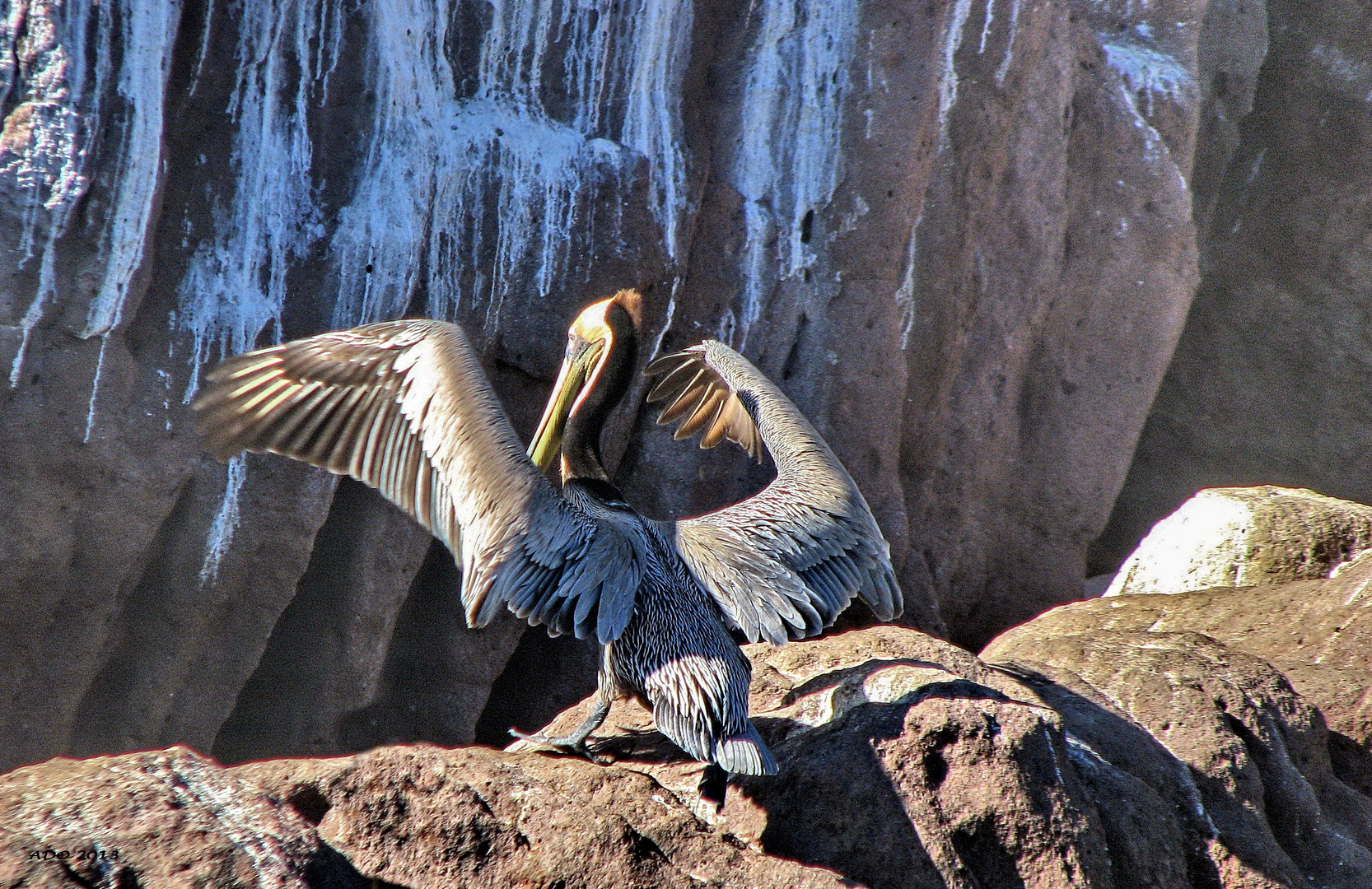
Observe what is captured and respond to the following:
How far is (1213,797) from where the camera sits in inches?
142

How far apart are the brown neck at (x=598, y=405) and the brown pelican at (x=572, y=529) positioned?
0.03 ft

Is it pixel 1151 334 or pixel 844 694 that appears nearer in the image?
pixel 844 694

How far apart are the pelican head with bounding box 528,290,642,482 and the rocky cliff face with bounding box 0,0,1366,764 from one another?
2.78 feet

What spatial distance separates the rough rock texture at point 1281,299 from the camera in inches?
314

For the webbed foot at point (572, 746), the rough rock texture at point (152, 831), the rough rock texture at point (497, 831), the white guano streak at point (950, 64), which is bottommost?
the webbed foot at point (572, 746)

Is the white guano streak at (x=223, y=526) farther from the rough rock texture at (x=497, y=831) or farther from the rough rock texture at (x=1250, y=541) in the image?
the rough rock texture at (x=1250, y=541)

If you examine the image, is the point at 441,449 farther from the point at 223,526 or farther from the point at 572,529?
the point at 223,526

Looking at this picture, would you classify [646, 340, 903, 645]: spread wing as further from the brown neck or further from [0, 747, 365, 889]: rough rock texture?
[0, 747, 365, 889]: rough rock texture

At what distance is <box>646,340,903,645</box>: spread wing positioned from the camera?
3.78 m

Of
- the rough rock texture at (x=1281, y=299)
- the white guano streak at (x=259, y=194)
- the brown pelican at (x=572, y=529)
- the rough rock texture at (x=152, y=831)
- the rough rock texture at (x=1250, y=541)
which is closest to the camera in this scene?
the rough rock texture at (x=152, y=831)

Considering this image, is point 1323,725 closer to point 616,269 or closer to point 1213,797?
point 1213,797

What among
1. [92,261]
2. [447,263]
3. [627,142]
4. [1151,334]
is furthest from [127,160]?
[1151,334]

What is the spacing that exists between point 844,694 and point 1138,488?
5435mm

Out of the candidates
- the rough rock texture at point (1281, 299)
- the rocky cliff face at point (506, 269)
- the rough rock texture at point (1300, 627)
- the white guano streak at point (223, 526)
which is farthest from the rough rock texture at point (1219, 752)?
the rough rock texture at point (1281, 299)
